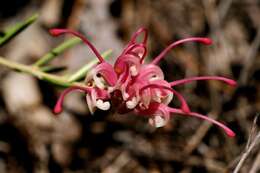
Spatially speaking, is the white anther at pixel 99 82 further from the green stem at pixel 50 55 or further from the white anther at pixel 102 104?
the green stem at pixel 50 55

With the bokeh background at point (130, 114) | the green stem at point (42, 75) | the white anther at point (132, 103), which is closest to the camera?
the white anther at point (132, 103)

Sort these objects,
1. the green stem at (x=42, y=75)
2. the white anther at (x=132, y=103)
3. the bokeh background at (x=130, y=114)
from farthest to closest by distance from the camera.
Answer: the bokeh background at (x=130, y=114), the green stem at (x=42, y=75), the white anther at (x=132, y=103)

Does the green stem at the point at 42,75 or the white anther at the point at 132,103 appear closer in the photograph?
the white anther at the point at 132,103

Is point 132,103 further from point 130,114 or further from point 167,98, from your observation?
point 130,114

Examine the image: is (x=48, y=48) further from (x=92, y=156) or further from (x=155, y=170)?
(x=155, y=170)

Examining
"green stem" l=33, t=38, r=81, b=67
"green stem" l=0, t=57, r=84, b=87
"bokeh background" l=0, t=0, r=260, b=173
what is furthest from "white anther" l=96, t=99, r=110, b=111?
"bokeh background" l=0, t=0, r=260, b=173

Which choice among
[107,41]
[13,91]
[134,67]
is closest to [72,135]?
[13,91]

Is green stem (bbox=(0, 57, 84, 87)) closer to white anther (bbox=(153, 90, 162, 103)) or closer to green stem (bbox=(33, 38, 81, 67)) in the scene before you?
green stem (bbox=(33, 38, 81, 67))

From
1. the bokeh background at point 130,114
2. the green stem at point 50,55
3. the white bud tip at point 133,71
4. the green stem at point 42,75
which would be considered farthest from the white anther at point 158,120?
the bokeh background at point 130,114

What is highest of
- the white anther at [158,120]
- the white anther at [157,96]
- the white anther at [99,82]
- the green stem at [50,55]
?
the white anther at [99,82]

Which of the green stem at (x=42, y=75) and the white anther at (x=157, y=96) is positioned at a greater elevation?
the white anther at (x=157, y=96)
